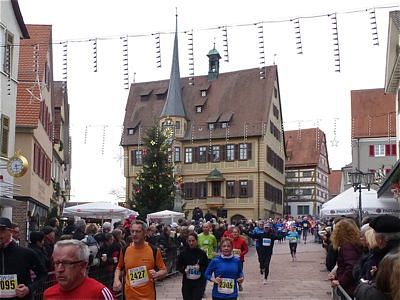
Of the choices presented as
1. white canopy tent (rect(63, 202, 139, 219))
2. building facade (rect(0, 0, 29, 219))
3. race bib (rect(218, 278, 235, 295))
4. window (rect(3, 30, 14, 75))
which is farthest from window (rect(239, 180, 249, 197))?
race bib (rect(218, 278, 235, 295))

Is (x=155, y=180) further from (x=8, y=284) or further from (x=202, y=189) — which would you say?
(x=8, y=284)

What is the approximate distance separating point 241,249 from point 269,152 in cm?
5800

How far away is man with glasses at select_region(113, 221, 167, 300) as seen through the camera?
859cm

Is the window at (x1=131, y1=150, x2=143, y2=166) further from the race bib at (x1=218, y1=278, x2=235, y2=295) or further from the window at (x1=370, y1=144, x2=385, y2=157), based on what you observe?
the race bib at (x1=218, y1=278, x2=235, y2=295)

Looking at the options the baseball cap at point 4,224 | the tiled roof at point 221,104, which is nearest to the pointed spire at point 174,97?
the tiled roof at point 221,104

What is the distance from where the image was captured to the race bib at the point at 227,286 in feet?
31.7

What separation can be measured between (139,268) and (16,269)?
1801 mm

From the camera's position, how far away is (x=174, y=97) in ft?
246

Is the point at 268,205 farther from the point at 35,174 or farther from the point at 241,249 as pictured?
the point at 241,249

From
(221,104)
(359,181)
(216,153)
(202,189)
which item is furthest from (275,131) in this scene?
(359,181)

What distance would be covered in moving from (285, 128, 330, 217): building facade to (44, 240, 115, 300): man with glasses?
92.2 m

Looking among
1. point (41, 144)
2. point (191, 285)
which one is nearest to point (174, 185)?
point (41, 144)

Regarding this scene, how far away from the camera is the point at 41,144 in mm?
35000

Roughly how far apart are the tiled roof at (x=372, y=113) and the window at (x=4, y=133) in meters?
37.7
